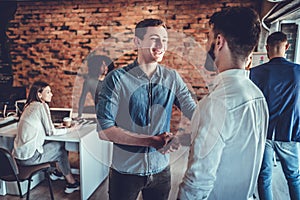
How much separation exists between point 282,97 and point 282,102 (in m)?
0.04

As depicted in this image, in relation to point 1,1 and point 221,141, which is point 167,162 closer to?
point 221,141

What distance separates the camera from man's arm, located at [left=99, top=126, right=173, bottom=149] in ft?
3.13

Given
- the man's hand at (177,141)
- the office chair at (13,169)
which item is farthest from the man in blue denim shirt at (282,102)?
Answer: the office chair at (13,169)

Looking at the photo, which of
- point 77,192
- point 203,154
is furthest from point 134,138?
point 77,192

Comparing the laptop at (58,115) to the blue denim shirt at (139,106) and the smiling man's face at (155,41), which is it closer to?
the blue denim shirt at (139,106)

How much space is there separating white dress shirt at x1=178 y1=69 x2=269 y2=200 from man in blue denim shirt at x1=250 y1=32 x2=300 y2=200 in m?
1.06

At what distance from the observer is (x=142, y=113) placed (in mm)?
1084

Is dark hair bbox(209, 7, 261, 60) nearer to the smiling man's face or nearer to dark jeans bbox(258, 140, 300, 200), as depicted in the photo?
the smiling man's face

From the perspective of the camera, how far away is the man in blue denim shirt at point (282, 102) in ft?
6.13

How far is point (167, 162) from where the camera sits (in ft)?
4.04

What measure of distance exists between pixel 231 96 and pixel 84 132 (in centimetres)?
178

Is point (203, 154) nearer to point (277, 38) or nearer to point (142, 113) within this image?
point (142, 113)

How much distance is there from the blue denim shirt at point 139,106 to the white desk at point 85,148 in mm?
973

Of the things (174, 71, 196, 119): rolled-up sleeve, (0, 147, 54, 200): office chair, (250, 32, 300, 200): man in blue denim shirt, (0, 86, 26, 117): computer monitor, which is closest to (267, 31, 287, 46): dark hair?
(250, 32, 300, 200): man in blue denim shirt
